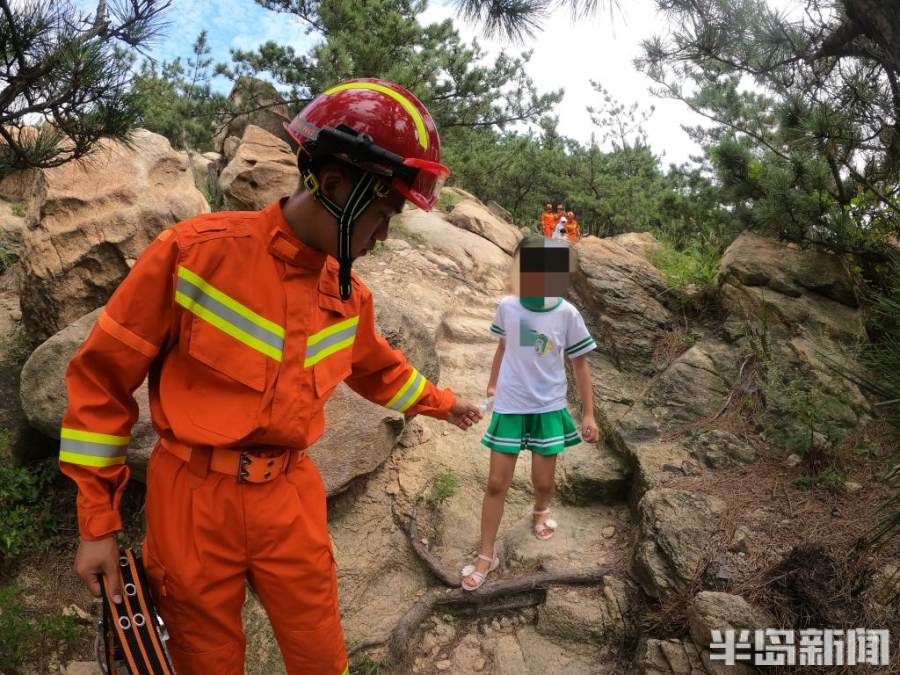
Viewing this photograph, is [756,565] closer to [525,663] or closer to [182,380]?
[525,663]

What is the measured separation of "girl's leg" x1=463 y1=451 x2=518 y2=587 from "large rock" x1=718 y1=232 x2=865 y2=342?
255 centimetres

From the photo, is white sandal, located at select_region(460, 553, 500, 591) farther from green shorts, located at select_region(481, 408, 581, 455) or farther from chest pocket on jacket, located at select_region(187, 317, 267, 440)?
chest pocket on jacket, located at select_region(187, 317, 267, 440)

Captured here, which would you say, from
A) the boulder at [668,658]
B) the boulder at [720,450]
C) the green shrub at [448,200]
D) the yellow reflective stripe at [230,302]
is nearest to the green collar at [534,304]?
the boulder at [720,450]

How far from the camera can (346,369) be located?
1912 mm

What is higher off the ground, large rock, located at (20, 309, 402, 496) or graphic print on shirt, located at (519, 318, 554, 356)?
graphic print on shirt, located at (519, 318, 554, 356)

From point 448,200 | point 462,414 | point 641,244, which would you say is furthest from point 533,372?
point 448,200

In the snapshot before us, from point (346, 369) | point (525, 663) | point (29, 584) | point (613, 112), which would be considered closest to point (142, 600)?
point (346, 369)

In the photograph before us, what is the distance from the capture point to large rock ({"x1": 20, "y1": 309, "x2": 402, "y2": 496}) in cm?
321

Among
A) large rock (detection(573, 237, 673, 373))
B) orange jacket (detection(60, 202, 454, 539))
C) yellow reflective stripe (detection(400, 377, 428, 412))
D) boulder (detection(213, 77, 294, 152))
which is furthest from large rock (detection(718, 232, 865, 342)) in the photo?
boulder (detection(213, 77, 294, 152))

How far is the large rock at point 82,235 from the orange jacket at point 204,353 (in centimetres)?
267

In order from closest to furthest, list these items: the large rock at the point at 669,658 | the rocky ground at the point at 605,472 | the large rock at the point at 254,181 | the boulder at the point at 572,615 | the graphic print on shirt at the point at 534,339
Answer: the large rock at the point at 669,658, the rocky ground at the point at 605,472, the boulder at the point at 572,615, the graphic print on shirt at the point at 534,339, the large rock at the point at 254,181

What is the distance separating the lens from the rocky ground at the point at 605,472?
2.75m

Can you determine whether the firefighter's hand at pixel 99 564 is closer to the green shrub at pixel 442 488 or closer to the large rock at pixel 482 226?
the green shrub at pixel 442 488

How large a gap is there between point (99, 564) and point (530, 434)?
2033mm
